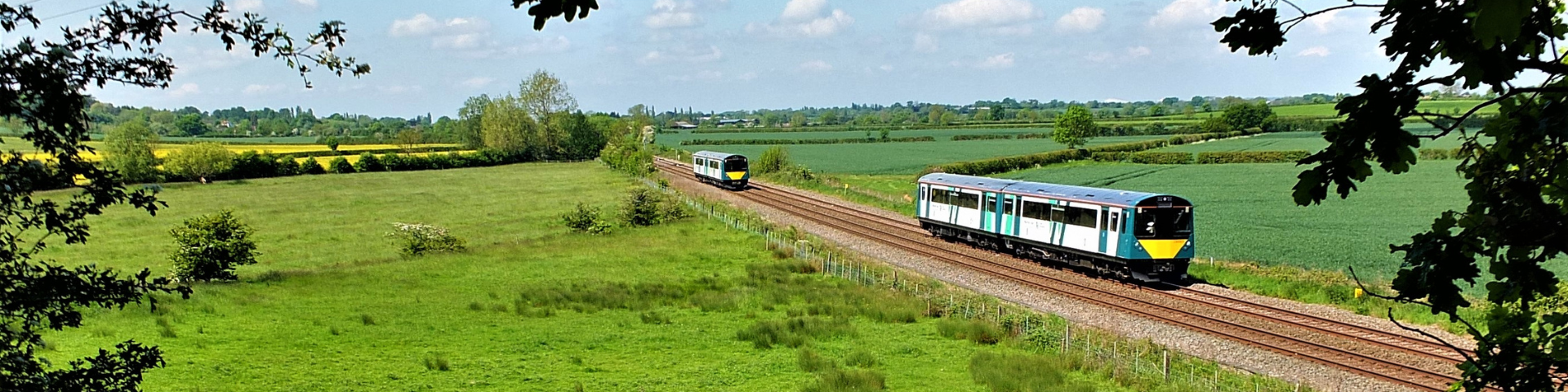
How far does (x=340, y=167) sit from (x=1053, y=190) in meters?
78.1

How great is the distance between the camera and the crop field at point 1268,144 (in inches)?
3262

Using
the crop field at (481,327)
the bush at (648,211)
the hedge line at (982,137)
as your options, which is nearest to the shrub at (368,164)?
the crop field at (481,327)

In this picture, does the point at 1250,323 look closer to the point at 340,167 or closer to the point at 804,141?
the point at 340,167

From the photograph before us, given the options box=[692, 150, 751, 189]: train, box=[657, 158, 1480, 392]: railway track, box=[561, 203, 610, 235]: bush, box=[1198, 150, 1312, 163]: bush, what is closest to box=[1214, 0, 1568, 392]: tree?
box=[657, 158, 1480, 392]: railway track

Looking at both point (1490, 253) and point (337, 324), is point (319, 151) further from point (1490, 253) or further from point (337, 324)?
point (1490, 253)

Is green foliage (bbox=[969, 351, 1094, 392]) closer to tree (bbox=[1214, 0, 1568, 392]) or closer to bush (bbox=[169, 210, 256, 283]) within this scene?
tree (bbox=[1214, 0, 1568, 392])

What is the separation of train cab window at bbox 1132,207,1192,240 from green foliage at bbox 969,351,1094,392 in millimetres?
7300

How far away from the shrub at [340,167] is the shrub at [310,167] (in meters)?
0.91

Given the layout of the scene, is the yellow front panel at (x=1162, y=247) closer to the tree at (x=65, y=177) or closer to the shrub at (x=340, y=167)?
the tree at (x=65, y=177)

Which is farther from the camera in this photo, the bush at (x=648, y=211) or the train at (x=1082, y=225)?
the bush at (x=648, y=211)

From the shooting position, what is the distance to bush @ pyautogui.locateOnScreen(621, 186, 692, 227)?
40.8 meters

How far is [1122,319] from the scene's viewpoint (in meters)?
20.4

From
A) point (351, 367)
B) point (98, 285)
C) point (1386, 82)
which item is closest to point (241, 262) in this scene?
point (351, 367)

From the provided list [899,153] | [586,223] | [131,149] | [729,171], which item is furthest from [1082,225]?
[899,153]
